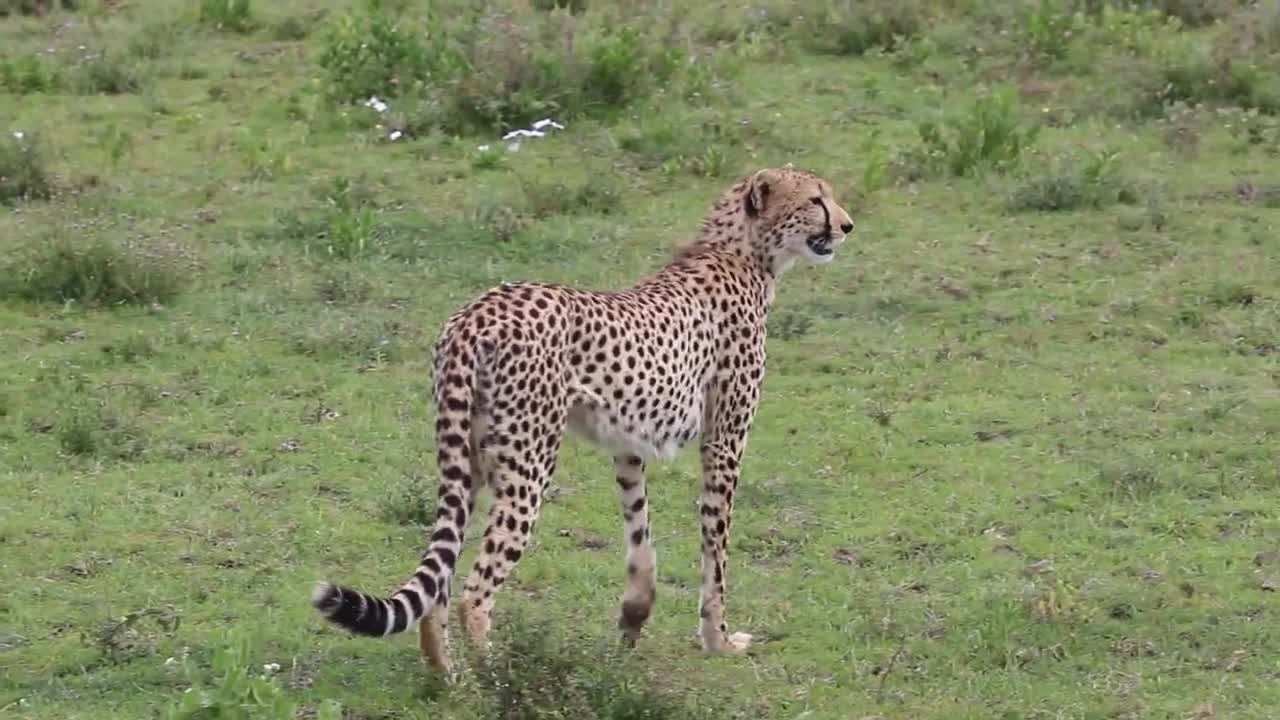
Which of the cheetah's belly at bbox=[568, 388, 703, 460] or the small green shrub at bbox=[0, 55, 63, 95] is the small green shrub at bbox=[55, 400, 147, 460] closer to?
the cheetah's belly at bbox=[568, 388, 703, 460]

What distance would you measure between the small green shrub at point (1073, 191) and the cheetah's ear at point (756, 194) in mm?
3699

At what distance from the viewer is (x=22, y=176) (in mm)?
10391

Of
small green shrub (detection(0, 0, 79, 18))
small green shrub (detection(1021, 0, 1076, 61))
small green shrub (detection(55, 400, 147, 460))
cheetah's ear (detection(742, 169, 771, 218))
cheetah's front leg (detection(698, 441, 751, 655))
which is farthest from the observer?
small green shrub (detection(0, 0, 79, 18))

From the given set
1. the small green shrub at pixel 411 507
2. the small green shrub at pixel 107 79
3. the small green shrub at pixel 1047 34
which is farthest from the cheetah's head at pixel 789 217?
the small green shrub at pixel 107 79

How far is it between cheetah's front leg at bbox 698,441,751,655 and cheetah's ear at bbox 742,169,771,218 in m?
0.72

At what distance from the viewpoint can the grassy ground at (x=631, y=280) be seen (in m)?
6.31

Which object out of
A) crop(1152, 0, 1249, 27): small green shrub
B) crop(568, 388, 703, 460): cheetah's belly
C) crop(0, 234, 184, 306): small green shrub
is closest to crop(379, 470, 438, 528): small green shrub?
crop(568, 388, 703, 460): cheetah's belly

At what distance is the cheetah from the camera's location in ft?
18.7

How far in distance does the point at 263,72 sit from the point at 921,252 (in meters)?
3.96

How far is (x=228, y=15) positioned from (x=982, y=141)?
4.46 m

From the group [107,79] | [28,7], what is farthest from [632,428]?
[28,7]

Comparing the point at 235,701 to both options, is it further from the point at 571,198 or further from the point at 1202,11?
the point at 1202,11

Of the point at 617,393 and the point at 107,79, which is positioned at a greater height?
the point at 617,393

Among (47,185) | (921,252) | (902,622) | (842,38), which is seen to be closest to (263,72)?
(47,185)
